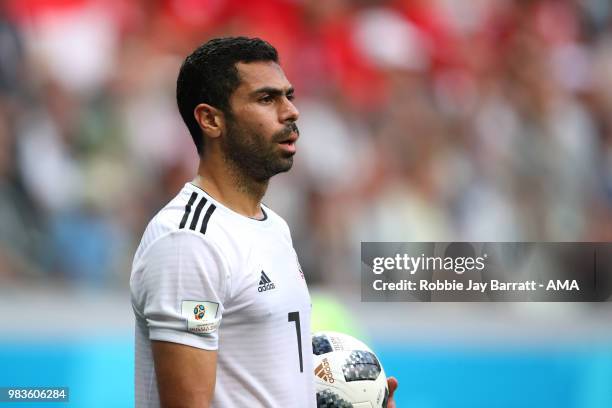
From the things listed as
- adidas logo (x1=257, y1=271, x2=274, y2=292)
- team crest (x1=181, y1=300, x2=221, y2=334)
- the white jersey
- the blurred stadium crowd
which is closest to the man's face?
the white jersey

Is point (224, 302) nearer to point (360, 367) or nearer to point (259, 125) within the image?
point (259, 125)

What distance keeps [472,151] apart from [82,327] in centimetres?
243

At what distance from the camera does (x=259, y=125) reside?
6.82 ft

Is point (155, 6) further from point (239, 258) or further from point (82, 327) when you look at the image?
point (239, 258)

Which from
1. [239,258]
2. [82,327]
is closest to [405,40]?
[82,327]

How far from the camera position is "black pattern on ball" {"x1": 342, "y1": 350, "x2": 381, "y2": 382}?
2.57m

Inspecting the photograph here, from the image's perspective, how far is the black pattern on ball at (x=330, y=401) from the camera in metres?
2.53

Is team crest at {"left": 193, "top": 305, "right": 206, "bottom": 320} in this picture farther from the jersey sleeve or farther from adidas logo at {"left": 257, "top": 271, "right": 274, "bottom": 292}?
adidas logo at {"left": 257, "top": 271, "right": 274, "bottom": 292}

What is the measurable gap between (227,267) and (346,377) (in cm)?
81

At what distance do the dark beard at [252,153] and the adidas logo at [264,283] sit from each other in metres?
0.25

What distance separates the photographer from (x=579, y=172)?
5.58 meters

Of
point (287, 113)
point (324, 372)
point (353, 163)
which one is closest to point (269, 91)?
point (287, 113)

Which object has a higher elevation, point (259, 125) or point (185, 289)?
point (259, 125)

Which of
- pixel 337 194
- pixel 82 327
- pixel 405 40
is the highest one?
pixel 405 40
